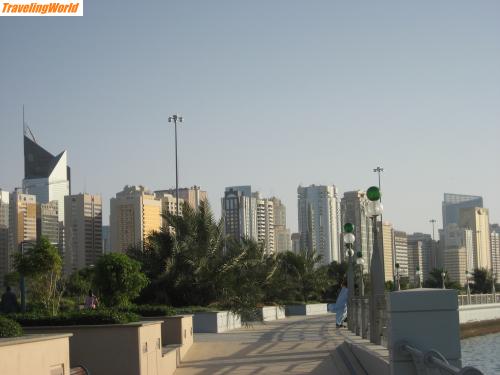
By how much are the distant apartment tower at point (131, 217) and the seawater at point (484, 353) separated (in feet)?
274

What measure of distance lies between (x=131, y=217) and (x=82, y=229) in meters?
23.1

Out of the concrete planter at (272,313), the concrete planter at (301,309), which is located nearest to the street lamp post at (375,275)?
the concrete planter at (272,313)

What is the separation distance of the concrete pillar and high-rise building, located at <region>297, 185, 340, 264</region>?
156 metres

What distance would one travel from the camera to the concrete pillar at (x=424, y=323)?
6.83m

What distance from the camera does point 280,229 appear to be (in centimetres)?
17688

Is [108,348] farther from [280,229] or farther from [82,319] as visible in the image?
[280,229]

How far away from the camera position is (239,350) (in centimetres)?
1700

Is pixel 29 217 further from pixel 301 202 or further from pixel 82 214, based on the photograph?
pixel 301 202

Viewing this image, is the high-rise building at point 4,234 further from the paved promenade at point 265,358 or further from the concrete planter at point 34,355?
the concrete planter at point 34,355

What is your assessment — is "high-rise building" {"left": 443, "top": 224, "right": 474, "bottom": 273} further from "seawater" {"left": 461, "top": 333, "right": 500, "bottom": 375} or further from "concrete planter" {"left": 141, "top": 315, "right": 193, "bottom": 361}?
"concrete planter" {"left": 141, "top": 315, "right": 193, "bottom": 361}

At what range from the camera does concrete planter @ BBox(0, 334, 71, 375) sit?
22.6 ft

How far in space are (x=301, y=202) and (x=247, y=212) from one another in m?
20.6

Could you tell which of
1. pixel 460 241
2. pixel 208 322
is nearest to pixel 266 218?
pixel 460 241

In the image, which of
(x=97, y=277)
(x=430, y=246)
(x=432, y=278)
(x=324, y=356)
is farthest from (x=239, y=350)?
(x=430, y=246)
